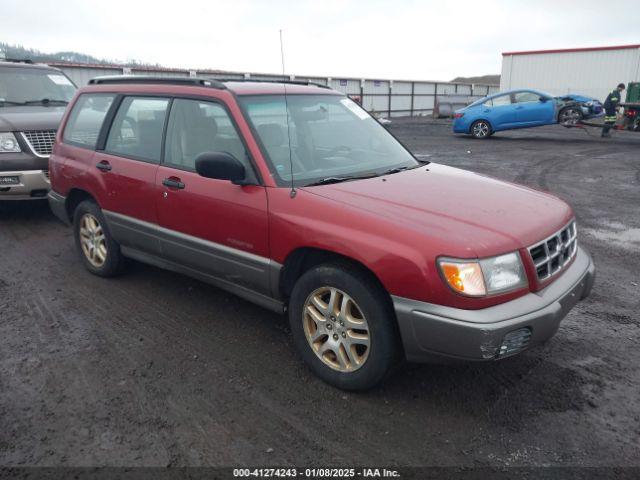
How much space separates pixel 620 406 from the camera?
298 centimetres

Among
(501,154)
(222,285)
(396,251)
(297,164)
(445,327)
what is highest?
(297,164)

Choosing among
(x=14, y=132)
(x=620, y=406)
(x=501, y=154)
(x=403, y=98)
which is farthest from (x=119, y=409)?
(x=403, y=98)

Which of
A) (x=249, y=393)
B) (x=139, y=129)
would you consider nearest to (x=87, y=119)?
(x=139, y=129)

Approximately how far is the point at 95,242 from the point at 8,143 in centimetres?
288

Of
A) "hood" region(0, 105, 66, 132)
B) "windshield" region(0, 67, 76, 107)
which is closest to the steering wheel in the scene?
"hood" region(0, 105, 66, 132)

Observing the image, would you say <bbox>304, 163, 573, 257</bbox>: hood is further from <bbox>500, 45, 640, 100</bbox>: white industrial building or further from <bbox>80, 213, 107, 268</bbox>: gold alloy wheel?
<bbox>500, 45, 640, 100</bbox>: white industrial building

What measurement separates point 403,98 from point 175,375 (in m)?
32.5

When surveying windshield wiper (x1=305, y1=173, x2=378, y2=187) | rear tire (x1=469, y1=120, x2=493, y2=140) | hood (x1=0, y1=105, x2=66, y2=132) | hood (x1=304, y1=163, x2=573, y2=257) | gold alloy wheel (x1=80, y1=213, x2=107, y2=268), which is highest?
hood (x1=0, y1=105, x2=66, y2=132)

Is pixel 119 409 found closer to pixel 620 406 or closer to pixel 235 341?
pixel 235 341

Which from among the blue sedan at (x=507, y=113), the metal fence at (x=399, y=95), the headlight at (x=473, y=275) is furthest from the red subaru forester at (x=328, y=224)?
the metal fence at (x=399, y=95)

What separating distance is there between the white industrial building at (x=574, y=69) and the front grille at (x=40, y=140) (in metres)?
30.4

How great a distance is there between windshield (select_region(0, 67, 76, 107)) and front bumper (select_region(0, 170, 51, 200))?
1.75m

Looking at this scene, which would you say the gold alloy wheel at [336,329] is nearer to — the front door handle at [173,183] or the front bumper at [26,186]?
the front door handle at [173,183]

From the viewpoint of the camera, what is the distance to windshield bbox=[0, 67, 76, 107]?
7906 mm
